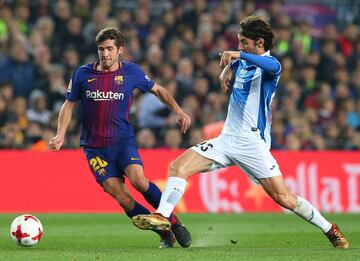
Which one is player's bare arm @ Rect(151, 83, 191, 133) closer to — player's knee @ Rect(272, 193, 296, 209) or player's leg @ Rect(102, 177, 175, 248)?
player's leg @ Rect(102, 177, 175, 248)

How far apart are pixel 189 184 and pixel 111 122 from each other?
23.1ft

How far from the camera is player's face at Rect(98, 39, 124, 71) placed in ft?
32.3

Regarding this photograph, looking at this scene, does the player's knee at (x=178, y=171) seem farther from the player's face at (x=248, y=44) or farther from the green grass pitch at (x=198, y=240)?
the player's face at (x=248, y=44)

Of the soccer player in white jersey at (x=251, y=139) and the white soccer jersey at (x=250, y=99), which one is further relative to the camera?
the white soccer jersey at (x=250, y=99)

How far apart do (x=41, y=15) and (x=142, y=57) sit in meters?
2.15

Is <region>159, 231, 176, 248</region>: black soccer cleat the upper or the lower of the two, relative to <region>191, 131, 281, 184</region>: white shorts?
lower

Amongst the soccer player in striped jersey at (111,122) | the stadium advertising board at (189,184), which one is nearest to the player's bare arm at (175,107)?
the soccer player in striped jersey at (111,122)

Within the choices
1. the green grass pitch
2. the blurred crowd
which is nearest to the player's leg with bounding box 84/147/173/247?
the green grass pitch

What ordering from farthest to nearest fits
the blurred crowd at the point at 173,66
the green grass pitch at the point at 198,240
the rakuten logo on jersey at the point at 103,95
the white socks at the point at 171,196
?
the blurred crowd at the point at 173,66
the rakuten logo on jersey at the point at 103,95
the white socks at the point at 171,196
the green grass pitch at the point at 198,240

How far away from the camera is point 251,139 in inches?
380

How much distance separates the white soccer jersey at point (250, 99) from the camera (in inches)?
380

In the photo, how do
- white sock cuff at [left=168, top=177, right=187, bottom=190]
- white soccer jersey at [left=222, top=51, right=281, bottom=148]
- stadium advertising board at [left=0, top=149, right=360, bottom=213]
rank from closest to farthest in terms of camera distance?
white sock cuff at [left=168, top=177, right=187, bottom=190], white soccer jersey at [left=222, top=51, right=281, bottom=148], stadium advertising board at [left=0, top=149, right=360, bottom=213]

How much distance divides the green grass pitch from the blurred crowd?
2.45m

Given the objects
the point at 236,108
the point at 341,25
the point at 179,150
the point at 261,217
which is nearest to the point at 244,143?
the point at 236,108
